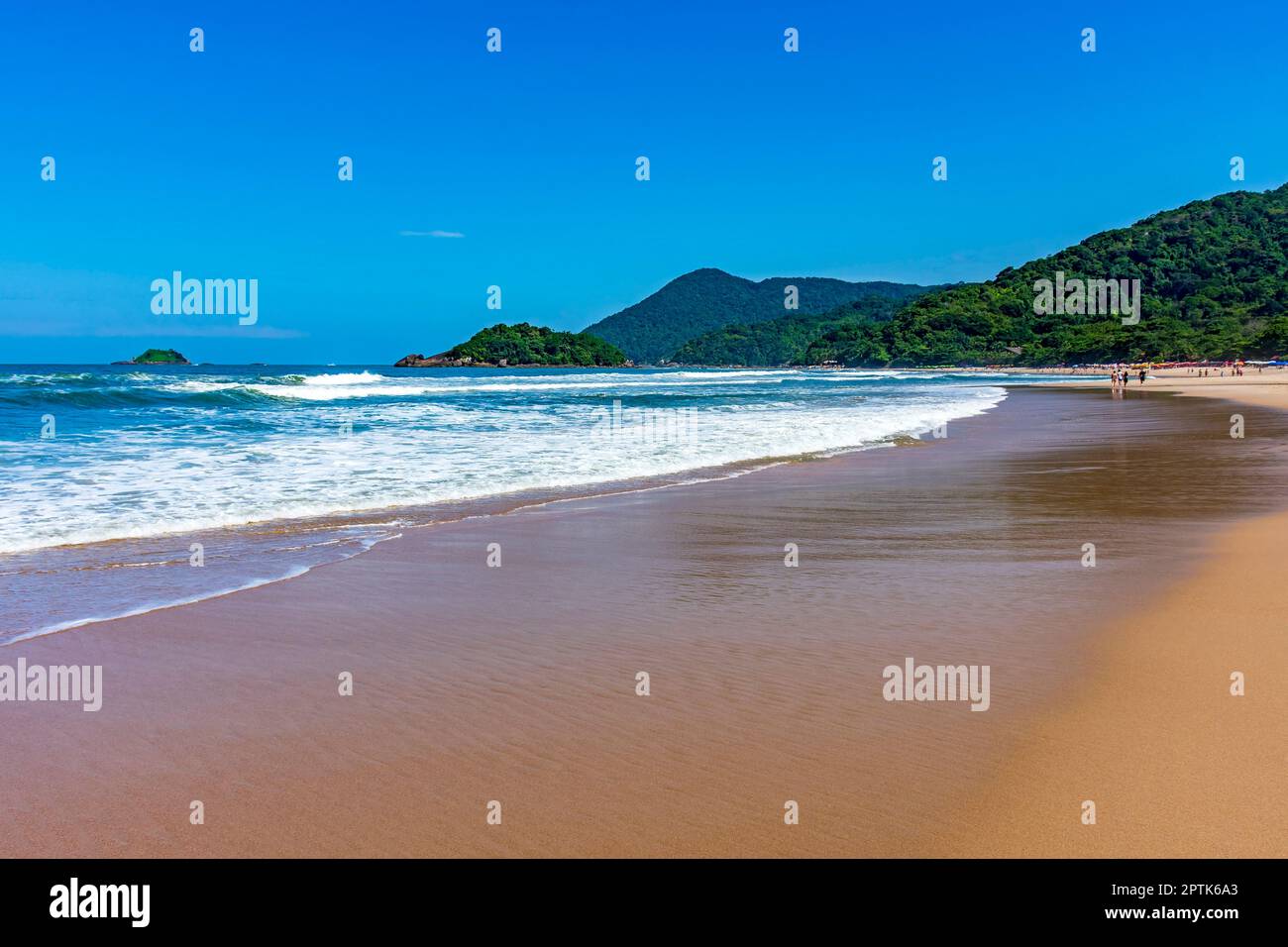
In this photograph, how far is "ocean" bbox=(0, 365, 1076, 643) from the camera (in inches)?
299

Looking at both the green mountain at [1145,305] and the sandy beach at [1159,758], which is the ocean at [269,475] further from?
the green mountain at [1145,305]

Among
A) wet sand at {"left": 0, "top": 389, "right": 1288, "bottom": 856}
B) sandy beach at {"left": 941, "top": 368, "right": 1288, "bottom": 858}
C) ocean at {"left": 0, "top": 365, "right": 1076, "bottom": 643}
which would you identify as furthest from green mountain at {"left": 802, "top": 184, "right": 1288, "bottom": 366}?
sandy beach at {"left": 941, "top": 368, "right": 1288, "bottom": 858}

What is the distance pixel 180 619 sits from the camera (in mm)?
6082

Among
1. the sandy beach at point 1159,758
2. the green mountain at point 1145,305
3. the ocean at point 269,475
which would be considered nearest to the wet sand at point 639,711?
the sandy beach at point 1159,758

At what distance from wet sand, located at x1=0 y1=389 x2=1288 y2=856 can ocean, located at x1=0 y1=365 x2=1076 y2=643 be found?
43.6 inches

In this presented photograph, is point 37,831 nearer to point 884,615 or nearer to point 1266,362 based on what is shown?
point 884,615

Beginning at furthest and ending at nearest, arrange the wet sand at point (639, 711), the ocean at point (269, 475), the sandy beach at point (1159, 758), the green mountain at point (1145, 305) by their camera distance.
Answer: the green mountain at point (1145, 305) → the ocean at point (269, 475) → the wet sand at point (639, 711) → the sandy beach at point (1159, 758)

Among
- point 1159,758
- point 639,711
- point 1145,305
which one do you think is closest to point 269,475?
point 639,711

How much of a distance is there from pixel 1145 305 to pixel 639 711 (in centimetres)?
17800

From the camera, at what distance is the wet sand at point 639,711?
127 inches

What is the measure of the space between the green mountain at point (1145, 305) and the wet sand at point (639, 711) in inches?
5080

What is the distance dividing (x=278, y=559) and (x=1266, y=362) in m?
118

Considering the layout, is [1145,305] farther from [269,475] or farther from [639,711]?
[639,711]

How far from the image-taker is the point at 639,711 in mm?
4316
